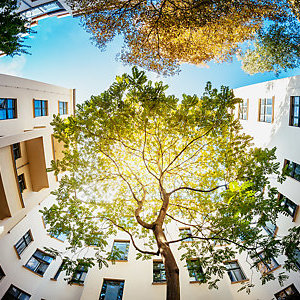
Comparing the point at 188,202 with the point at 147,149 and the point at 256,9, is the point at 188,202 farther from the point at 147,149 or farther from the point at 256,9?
the point at 256,9

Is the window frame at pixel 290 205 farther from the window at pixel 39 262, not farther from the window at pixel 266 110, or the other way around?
the window at pixel 39 262

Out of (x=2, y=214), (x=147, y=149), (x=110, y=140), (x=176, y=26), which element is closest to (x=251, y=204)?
(x=147, y=149)

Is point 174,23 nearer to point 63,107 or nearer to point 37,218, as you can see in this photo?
point 63,107

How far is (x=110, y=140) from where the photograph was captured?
8.65m

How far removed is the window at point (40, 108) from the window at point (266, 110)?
60.0 feet

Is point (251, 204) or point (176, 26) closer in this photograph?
point (251, 204)

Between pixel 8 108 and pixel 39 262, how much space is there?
1232 centimetres

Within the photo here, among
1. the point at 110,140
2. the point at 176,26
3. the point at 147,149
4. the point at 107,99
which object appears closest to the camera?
the point at 107,99

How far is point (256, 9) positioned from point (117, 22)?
Answer: 7054 millimetres

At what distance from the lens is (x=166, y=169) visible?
7355 millimetres

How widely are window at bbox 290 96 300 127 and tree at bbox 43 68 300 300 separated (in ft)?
15.5

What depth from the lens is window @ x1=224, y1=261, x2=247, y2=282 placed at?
12.6 metres

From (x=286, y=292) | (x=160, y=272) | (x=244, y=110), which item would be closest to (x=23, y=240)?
(x=160, y=272)

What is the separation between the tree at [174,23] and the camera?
758 centimetres
